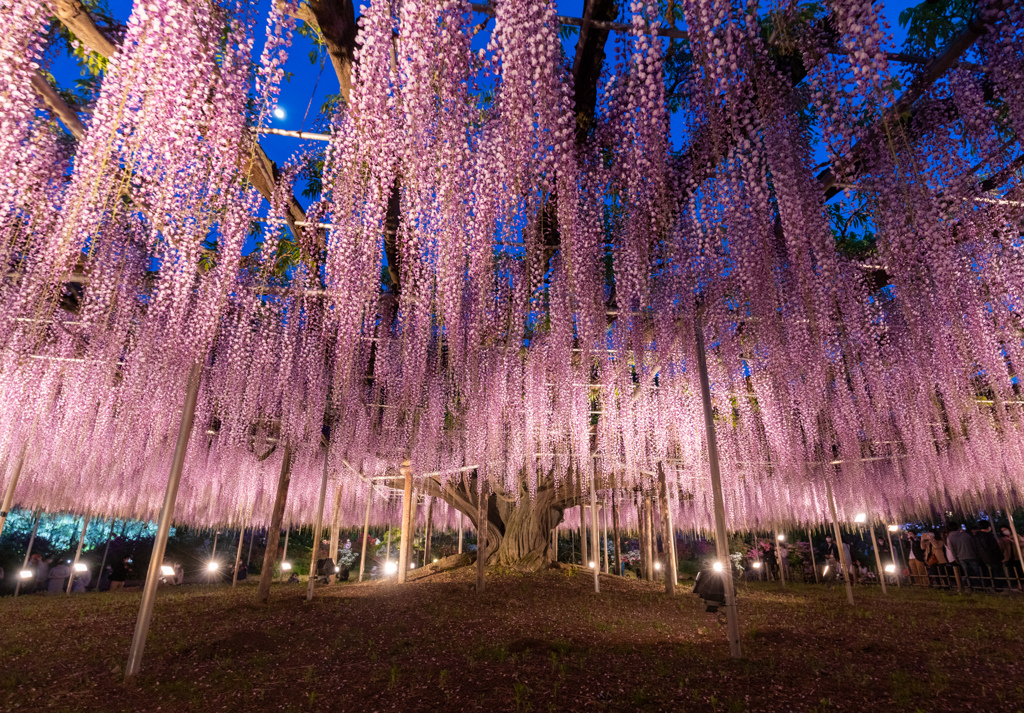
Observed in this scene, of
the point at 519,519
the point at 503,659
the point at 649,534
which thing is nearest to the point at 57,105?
the point at 503,659

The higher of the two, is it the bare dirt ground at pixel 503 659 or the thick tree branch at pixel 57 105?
the thick tree branch at pixel 57 105

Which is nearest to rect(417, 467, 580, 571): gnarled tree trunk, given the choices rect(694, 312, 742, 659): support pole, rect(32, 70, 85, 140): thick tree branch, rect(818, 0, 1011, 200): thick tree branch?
rect(694, 312, 742, 659): support pole

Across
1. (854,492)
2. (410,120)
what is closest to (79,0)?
(410,120)

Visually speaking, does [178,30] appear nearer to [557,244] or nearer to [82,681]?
[557,244]

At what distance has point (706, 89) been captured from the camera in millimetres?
4027

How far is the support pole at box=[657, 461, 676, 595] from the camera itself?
10.6 m

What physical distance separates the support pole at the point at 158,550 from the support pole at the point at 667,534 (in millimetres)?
9080

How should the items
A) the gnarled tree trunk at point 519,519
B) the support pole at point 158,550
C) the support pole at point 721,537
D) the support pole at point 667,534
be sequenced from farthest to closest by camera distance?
the gnarled tree trunk at point 519,519, the support pole at point 667,534, the support pole at point 721,537, the support pole at point 158,550

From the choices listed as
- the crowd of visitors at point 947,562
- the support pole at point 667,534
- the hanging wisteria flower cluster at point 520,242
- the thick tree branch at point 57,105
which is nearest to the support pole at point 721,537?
the hanging wisteria flower cluster at point 520,242

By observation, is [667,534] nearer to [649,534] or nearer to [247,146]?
[649,534]

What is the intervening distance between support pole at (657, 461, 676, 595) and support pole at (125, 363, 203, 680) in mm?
9080

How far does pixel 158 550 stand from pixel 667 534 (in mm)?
9893

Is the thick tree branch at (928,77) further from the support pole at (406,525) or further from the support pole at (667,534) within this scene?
the support pole at (406,525)

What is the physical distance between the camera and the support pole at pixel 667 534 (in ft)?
34.9
